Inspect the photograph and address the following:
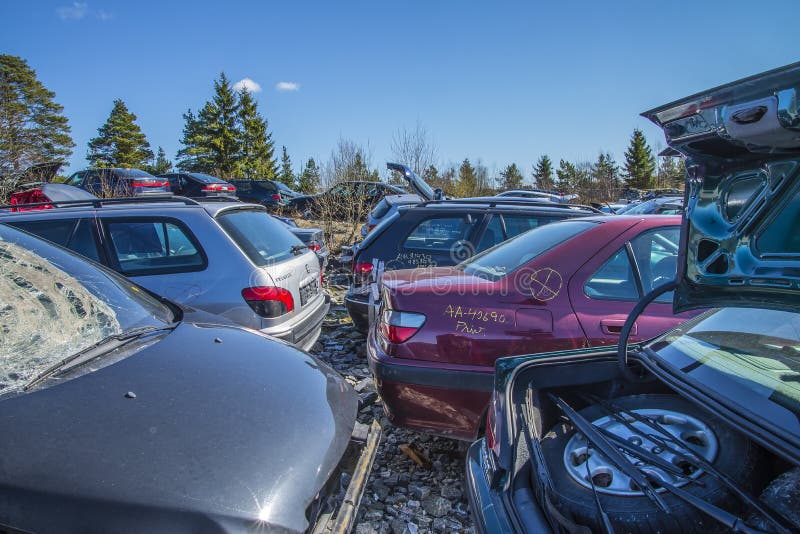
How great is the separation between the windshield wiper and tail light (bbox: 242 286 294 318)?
4.01 feet

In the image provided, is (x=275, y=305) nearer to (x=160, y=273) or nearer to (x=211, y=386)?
(x=160, y=273)

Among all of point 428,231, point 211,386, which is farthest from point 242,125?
point 211,386

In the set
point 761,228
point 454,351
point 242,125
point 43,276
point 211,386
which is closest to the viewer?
point 761,228

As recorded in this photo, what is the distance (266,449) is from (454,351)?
1.33 meters

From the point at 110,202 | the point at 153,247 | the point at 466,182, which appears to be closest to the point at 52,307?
the point at 153,247

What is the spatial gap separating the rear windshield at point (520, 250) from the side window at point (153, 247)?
225cm

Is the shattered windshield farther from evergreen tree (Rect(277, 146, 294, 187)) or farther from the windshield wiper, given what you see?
evergreen tree (Rect(277, 146, 294, 187))

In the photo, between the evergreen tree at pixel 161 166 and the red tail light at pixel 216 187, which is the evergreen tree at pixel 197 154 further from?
the red tail light at pixel 216 187

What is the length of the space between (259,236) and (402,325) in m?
2.02

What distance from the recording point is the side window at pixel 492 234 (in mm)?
4973

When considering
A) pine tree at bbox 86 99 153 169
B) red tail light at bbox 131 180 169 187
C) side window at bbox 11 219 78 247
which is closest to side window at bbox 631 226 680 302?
side window at bbox 11 219 78 247

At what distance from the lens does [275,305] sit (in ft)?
12.0

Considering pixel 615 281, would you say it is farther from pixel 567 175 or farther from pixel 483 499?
pixel 567 175

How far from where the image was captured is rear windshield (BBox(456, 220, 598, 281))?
2860 mm
